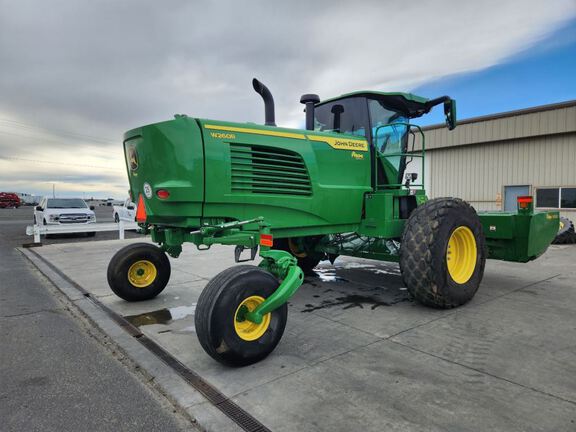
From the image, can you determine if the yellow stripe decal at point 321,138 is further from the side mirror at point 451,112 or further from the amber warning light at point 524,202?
the amber warning light at point 524,202

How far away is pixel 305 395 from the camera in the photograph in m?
2.67

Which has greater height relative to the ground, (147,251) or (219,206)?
(219,206)

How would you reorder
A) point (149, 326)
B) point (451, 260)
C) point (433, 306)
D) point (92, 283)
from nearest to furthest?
1. point (149, 326)
2. point (433, 306)
3. point (451, 260)
4. point (92, 283)

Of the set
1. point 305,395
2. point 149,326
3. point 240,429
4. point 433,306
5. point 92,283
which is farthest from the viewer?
point 92,283

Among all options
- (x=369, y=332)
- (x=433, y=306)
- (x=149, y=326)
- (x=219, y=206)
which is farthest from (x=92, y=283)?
(x=433, y=306)

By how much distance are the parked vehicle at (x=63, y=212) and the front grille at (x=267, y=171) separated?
12.9 m

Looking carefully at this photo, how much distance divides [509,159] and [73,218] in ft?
51.5

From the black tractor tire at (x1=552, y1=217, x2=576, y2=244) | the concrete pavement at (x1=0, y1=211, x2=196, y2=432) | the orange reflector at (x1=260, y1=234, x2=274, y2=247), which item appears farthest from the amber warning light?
the black tractor tire at (x1=552, y1=217, x2=576, y2=244)

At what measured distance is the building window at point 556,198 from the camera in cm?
1190

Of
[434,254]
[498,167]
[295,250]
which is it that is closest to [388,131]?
[434,254]

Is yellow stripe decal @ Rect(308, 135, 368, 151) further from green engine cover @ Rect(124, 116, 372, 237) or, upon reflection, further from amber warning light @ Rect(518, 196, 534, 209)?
amber warning light @ Rect(518, 196, 534, 209)

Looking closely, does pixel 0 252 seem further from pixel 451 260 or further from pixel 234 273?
pixel 451 260

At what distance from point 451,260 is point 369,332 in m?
1.72

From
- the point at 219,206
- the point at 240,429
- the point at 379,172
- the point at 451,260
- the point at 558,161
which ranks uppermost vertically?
the point at 558,161
